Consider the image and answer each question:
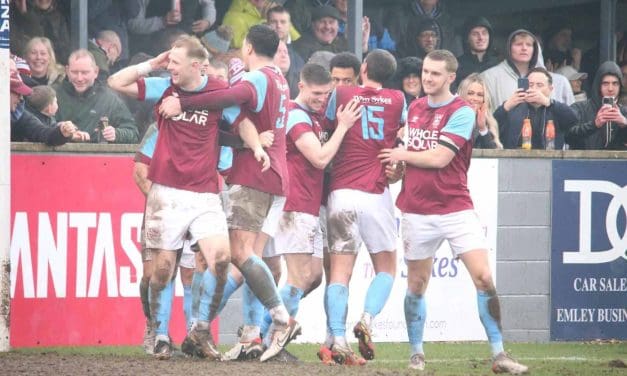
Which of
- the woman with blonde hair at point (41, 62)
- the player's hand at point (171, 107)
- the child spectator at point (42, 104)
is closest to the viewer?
the player's hand at point (171, 107)

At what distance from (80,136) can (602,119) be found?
5.30 metres

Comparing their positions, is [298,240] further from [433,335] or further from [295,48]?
[295,48]

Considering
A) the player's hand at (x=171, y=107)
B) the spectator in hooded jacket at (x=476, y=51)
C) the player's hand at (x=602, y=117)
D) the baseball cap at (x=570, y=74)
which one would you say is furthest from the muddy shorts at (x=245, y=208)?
the baseball cap at (x=570, y=74)

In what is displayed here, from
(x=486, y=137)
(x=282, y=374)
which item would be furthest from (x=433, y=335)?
(x=282, y=374)

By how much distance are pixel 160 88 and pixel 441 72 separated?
201cm

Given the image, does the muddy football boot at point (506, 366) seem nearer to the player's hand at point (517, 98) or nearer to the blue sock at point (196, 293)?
the blue sock at point (196, 293)

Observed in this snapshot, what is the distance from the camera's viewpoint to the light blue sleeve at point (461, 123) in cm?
1055

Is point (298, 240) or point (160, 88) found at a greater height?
point (160, 88)

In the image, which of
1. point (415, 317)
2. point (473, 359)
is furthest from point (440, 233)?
point (473, 359)

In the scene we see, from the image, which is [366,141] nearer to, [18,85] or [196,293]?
[196,293]

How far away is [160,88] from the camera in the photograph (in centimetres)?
1034

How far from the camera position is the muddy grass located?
9484 mm

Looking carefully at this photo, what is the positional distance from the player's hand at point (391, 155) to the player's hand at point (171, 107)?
162 cm

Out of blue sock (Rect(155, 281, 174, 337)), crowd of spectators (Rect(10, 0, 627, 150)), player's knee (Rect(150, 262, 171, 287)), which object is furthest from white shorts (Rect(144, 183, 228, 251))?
crowd of spectators (Rect(10, 0, 627, 150))
